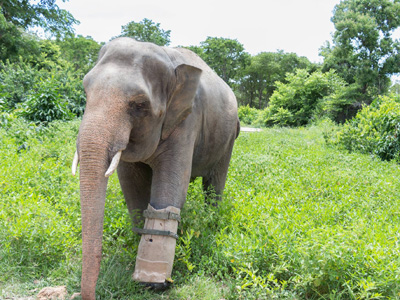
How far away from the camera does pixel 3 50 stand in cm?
1720

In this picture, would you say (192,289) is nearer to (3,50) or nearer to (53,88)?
(53,88)

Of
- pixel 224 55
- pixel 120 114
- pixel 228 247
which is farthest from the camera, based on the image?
pixel 224 55

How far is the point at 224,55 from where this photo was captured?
1640 inches

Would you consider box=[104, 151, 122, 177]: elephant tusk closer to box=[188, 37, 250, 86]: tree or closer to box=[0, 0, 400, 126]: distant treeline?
box=[0, 0, 400, 126]: distant treeline

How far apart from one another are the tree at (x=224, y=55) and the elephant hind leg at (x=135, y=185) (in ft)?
125

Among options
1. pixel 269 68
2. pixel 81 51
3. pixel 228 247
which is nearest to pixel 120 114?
pixel 228 247

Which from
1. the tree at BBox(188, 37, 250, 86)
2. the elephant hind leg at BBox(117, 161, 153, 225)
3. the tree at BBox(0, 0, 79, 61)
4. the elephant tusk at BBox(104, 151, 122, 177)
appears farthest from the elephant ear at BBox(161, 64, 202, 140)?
the tree at BBox(188, 37, 250, 86)

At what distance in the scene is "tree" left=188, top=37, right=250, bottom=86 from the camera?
41.2 meters

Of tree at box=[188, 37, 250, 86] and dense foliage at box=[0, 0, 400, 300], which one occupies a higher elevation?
tree at box=[188, 37, 250, 86]

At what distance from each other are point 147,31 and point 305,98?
1810 cm

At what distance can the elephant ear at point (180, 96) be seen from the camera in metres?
2.99

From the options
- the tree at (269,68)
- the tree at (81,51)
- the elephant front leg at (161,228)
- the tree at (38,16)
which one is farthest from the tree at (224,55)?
the elephant front leg at (161,228)

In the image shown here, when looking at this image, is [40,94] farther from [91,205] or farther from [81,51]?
[81,51]

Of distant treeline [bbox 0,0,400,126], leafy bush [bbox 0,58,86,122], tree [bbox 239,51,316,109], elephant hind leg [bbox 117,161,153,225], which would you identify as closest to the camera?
elephant hind leg [bbox 117,161,153,225]
